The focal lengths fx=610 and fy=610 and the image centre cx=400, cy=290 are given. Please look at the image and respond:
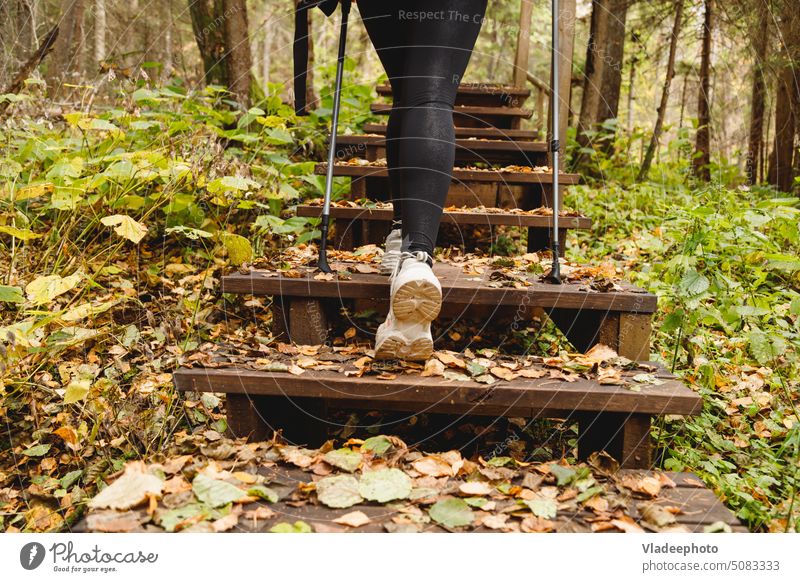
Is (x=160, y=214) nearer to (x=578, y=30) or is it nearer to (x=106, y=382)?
(x=106, y=382)

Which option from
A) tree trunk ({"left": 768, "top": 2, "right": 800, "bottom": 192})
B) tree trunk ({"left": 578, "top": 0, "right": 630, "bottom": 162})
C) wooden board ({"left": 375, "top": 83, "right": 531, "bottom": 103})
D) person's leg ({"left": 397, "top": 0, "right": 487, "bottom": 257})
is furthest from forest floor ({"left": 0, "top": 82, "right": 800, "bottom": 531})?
tree trunk ({"left": 578, "top": 0, "right": 630, "bottom": 162})

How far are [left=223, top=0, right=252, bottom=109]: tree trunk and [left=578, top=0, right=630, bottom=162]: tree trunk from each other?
3244mm

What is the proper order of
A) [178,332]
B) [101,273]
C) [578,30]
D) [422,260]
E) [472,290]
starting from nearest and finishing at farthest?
[422,260], [472,290], [178,332], [101,273], [578,30]

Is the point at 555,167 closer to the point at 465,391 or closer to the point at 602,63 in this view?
the point at 465,391

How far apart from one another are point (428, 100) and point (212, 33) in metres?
4.03

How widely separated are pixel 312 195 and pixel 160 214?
43.7 inches

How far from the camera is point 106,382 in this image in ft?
7.70

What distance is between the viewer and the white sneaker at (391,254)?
2.25 metres

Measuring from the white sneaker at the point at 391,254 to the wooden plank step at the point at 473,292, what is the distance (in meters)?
0.08

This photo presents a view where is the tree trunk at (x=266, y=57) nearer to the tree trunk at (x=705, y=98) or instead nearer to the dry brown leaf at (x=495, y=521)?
the tree trunk at (x=705, y=98)

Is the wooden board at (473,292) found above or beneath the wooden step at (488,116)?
beneath

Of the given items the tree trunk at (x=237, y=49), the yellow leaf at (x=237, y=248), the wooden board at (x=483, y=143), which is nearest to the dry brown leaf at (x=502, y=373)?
the yellow leaf at (x=237, y=248)

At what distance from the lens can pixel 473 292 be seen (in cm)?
212

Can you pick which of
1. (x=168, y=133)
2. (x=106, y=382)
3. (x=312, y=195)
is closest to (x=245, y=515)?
(x=106, y=382)
